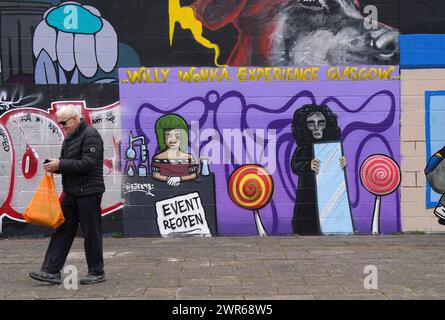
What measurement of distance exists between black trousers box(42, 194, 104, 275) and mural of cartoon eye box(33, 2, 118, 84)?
11.4 ft

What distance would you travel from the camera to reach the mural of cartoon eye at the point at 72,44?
8.79 m

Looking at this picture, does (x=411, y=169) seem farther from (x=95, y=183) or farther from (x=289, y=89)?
(x=95, y=183)

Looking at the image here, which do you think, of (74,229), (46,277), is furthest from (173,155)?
(46,277)

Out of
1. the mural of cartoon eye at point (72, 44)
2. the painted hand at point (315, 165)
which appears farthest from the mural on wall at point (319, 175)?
the mural of cartoon eye at point (72, 44)

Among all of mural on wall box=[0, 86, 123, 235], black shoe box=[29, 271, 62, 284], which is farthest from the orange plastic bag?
mural on wall box=[0, 86, 123, 235]

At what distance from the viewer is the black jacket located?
5.74 m

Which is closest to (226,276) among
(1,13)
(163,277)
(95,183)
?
(163,277)

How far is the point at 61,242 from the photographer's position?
5938 mm

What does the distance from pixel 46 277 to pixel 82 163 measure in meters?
1.28

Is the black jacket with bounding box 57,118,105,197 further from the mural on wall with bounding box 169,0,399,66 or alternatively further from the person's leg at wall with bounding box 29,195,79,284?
the mural on wall with bounding box 169,0,399,66

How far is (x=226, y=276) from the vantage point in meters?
6.35

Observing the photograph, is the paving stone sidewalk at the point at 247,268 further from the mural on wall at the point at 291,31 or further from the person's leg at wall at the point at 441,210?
the mural on wall at the point at 291,31

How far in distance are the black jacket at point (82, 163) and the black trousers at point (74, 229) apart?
101mm

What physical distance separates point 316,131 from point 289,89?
2.66ft
